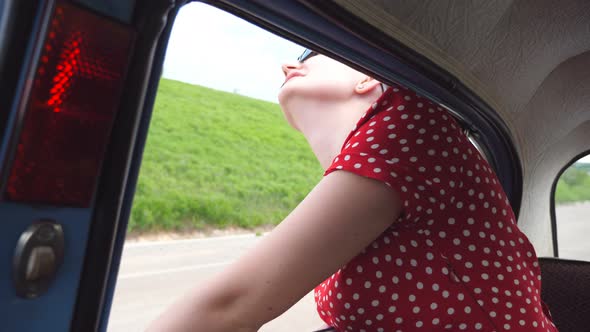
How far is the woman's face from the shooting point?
1336mm

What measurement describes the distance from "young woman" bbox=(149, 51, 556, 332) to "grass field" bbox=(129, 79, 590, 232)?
0.28 metres

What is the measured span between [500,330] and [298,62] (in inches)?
31.9

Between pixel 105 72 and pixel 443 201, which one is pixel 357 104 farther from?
pixel 105 72

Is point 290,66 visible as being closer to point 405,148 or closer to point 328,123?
point 328,123

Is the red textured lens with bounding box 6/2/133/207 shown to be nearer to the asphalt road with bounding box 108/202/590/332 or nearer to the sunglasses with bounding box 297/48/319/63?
the asphalt road with bounding box 108/202/590/332

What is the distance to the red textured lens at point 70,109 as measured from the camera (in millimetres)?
546

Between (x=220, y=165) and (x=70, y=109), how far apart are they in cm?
71

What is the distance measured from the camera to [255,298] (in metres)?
0.83

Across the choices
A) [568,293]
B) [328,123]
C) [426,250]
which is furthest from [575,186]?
[426,250]

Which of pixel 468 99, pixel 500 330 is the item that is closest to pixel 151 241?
pixel 500 330

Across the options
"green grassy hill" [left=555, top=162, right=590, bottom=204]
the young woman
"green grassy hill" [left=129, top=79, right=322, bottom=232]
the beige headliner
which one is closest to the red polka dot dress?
the young woman

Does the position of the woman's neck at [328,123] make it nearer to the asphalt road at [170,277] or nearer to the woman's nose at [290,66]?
the woman's nose at [290,66]

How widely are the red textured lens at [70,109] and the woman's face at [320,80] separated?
760 mm

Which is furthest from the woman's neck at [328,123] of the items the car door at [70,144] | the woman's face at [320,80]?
the car door at [70,144]
